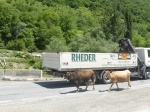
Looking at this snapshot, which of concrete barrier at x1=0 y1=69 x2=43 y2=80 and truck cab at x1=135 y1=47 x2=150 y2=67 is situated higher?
truck cab at x1=135 y1=47 x2=150 y2=67

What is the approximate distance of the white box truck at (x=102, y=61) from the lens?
17328 millimetres

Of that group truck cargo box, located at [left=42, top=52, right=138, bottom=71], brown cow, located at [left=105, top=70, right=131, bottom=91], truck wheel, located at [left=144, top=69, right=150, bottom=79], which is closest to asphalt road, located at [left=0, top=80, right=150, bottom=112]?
brown cow, located at [left=105, top=70, right=131, bottom=91]

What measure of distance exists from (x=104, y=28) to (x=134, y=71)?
1748cm

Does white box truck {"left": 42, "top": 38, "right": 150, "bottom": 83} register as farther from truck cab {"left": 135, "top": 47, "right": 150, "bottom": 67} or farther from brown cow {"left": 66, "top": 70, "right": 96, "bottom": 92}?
brown cow {"left": 66, "top": 70, "right": 96, "bottom": 92}

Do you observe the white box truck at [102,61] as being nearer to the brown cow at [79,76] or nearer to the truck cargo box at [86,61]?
the truck cargo box at [86,61]

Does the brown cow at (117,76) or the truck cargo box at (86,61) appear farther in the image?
the truck cargo box at (86,61)

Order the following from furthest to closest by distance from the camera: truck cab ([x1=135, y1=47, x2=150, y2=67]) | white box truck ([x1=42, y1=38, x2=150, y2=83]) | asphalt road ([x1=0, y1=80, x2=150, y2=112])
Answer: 1. truck cab ([x1=135, y1=47, x2=150, y2=67])
2. white box truck ([x1=42, y1=38, x2=150, y2=83])
3. asphalt road ([x1=0, y1=80, x2=150, y2=112])

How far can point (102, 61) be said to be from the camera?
19.0 metres

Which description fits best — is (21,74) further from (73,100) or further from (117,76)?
(73,100)

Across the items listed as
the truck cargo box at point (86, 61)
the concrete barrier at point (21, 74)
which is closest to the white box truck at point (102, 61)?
the truck cargo box at point (86, 61)

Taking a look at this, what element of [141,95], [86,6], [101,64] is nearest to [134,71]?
[101,64]

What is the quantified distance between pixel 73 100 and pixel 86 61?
527 centimetres

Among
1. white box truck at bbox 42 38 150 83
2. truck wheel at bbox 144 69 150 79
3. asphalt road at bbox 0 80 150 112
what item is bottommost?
asphalt road at bbox 0 80 150 112

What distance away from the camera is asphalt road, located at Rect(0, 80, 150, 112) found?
11.5 metres
